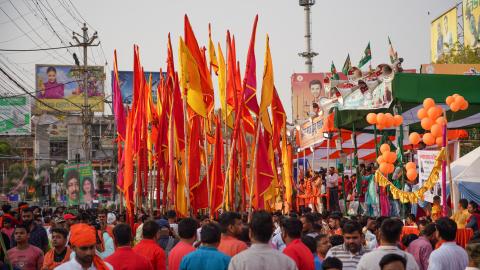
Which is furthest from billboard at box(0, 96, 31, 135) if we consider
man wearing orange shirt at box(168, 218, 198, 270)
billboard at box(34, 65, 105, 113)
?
man wearing orange shirt at box(168, 218, 198, 270)

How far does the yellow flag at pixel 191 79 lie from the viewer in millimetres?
16609

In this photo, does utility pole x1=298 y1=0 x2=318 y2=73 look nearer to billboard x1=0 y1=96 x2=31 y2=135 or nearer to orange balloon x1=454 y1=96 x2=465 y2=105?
billboard x1=0 y1=96 x2=31 y2=135

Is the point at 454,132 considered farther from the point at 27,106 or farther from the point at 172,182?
the point at 27,106

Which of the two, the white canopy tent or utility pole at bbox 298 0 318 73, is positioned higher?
utility pole at bbox 298 0 318 73

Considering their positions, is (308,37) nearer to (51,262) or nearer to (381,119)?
(381,119)

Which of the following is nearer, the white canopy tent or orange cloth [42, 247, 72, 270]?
orange cloth [42, 247, 72, 270]

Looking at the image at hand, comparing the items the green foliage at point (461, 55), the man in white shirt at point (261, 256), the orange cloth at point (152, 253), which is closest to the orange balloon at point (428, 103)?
the orange cloth at point (152, 253)

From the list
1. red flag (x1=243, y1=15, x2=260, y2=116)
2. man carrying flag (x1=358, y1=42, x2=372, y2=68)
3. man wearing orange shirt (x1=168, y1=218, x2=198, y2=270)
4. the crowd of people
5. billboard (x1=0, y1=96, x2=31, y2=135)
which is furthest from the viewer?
billboard (x1=0, y1=96, x2=31, y2=135)

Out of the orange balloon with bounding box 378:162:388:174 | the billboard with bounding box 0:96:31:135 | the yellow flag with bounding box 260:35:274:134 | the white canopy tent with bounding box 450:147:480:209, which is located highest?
the billboard with bounding box 0:96:31:135

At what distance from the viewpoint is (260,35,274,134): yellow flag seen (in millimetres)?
15820

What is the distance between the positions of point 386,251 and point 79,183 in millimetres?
26317

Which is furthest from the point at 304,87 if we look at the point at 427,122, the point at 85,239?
the point at 85,239

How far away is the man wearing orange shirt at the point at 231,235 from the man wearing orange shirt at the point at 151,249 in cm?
63

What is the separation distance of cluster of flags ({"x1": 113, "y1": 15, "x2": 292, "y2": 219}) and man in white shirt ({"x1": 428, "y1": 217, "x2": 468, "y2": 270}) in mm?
7437
